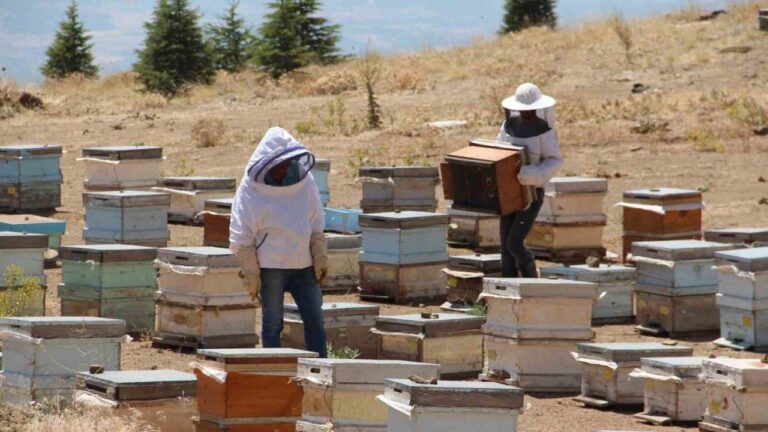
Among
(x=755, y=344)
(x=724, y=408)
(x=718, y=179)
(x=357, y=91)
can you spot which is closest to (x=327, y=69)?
(x=357, y=91)

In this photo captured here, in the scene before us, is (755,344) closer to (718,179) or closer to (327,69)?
(718,179)

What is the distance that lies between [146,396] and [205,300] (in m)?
3.62

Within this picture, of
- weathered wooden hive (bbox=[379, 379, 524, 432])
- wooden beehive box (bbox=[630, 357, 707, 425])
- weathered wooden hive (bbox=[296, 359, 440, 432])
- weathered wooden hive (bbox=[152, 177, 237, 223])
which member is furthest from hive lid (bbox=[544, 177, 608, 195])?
weathered wooden hive (bbox=[379, 379, 524, 432])

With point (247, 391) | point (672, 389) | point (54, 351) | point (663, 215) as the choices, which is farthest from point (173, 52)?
point (247, 391)

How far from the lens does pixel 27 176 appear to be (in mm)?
19266

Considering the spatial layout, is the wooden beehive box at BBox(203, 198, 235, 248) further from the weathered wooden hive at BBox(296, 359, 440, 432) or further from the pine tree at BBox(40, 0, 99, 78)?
the pine tree at BBox(40, 0, 99, 78)

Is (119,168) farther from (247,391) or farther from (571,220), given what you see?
(247,391)

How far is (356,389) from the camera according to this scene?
323 inches

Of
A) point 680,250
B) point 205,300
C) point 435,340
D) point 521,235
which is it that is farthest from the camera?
point 680,250

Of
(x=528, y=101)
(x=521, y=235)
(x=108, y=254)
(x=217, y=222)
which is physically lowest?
(x=108, y=254)

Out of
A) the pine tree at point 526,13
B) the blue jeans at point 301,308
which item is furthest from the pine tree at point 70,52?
the blue jeans at point 301,308

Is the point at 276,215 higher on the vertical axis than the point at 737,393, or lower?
higher

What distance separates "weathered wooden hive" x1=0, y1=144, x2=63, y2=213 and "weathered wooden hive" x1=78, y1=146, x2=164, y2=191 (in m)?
0.95

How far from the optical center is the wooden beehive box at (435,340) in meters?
10.8
